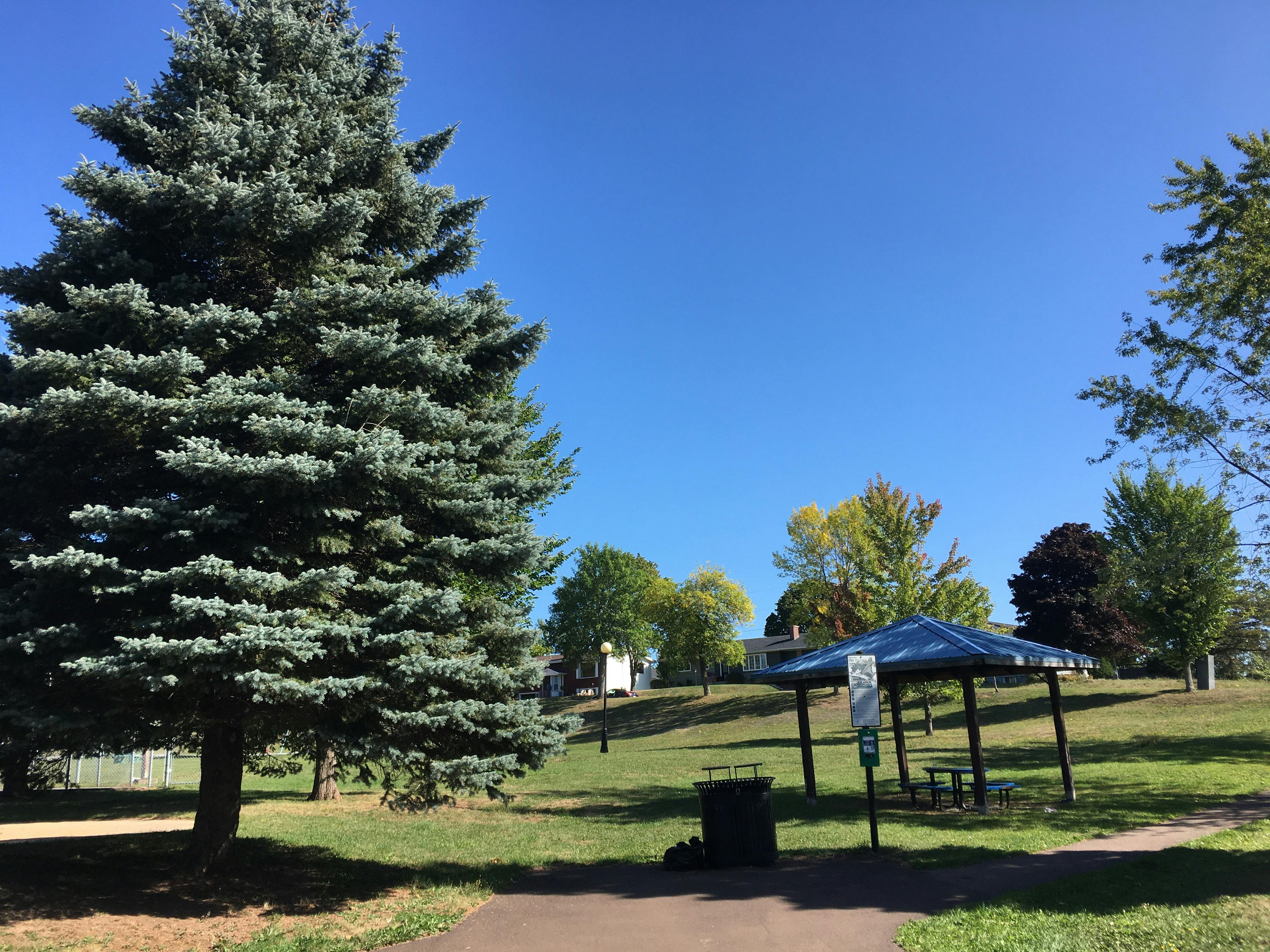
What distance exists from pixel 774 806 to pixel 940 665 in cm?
414

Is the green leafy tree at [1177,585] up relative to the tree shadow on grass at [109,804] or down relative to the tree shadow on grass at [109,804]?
up

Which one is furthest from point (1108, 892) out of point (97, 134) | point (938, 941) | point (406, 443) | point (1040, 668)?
point (97, 134)

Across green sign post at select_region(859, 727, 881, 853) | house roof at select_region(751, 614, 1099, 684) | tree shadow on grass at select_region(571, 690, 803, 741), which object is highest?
house roof at select_region(751, 614, 1099, 684)

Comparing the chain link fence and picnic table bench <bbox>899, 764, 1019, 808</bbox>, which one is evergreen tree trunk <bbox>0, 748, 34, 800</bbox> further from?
the chain link fence

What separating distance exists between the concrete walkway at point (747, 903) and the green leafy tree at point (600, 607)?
55.3 metres

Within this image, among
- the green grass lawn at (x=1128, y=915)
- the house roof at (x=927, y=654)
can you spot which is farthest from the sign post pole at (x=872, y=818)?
the house roof at (x=927, y=654)

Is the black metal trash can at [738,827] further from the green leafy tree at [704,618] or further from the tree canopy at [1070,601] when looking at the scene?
the green leafy tree at [704,618]

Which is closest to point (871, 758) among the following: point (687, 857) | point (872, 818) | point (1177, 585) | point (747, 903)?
point (872, 818)

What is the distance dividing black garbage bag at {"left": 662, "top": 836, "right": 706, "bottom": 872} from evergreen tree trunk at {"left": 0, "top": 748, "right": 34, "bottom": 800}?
7478mm

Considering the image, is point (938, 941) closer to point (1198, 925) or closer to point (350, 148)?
point (1198, 925)

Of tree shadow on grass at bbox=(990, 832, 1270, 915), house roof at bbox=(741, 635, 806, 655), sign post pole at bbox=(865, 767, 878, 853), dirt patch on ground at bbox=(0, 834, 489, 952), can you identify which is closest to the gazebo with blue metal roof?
sign post pole at bbox=(865, 767, 878, 853)

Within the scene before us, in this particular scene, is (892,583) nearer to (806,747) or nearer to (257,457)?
(806,747)

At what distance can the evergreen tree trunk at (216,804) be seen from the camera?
30.4 feet

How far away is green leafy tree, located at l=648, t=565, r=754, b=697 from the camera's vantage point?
50.5 meters
